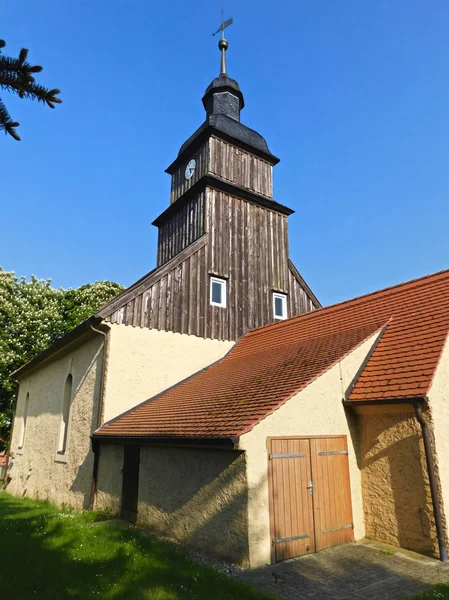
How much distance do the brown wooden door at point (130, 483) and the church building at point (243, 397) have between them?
62 mm

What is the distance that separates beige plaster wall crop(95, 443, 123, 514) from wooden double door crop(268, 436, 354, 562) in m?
4.98

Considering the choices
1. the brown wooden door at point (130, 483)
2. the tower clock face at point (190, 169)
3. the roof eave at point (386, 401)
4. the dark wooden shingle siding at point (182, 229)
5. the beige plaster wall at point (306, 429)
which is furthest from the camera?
the tower clock face at point (190, 169)

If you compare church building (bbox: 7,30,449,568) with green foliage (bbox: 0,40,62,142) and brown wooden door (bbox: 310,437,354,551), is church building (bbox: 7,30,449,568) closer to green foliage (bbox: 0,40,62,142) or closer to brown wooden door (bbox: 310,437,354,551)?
brown wooden door (bbox: 310,437,354,551)

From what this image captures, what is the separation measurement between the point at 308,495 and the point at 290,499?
1.57 ft

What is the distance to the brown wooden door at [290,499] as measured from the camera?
679 centimetres

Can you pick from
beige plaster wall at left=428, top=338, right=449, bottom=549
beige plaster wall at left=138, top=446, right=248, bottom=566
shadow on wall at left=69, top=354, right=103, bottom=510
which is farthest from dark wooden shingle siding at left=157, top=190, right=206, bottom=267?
beige plaster wall at left=428, top=338, right=449, bottom=549

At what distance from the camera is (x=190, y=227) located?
16.7 m

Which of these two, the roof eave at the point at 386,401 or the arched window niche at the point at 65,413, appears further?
the arched window niche at the point at 65,413

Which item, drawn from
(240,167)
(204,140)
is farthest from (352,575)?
(204,140)

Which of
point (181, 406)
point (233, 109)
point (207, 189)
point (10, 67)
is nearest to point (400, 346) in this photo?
point (181, 406)

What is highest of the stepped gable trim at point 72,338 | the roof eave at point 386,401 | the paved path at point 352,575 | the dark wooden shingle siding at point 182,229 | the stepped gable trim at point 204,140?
the stepped gable trim at point 204,140

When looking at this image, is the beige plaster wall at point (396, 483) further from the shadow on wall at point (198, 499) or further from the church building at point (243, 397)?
the shadow on wall at point (198, 499)

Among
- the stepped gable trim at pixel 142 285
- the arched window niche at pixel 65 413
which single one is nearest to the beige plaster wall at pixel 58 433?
the arched window niche at pixel 65 413

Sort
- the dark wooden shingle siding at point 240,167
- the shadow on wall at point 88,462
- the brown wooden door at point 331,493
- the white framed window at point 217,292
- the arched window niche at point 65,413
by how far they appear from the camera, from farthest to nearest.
A: the dark wooden shingle siding at point 240,167
the white framed window at point 217,292
the arched window niche at point 65,413
the shadow on wall at point 88,462
the brown wooden door at point 331,493
